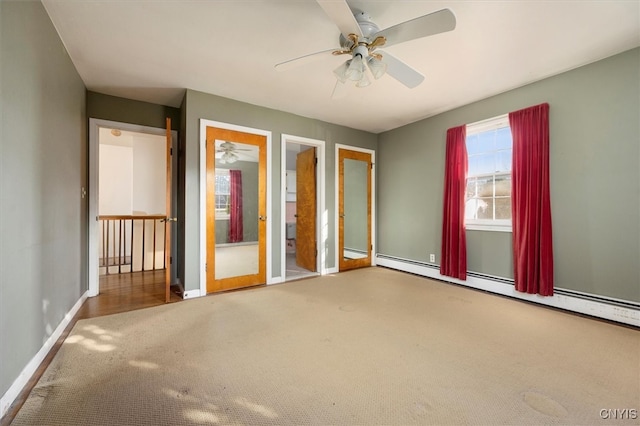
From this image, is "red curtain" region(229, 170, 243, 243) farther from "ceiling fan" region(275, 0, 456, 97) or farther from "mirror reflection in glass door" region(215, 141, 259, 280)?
"ceiling fan" region(275, 0, 456, 97)

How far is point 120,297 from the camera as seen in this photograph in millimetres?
3125

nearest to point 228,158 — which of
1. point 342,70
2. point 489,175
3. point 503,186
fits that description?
point 342,70

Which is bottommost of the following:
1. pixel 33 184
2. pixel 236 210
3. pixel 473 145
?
pixel 236 210

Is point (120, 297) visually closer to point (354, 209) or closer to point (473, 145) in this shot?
point (354, 209)

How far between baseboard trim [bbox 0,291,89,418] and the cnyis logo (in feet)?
9.87

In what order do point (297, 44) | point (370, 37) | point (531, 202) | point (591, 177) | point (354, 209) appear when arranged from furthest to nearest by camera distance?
point (354, 209), point (531, 202), point (591, 177), point (297, 44), point (370, 37)

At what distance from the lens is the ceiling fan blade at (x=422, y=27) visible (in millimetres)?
1558

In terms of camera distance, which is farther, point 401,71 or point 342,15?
point 401,71

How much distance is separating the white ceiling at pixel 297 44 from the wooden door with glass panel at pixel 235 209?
643 millimetres

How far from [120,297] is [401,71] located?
12.7 feet

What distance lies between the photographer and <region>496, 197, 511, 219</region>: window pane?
10.7 ft

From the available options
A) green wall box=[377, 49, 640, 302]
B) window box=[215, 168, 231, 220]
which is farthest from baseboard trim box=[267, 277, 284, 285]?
green wall box=[377, 49, 640, 302]

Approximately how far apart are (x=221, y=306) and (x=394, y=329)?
5.88 ft

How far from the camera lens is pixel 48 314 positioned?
193 cm
